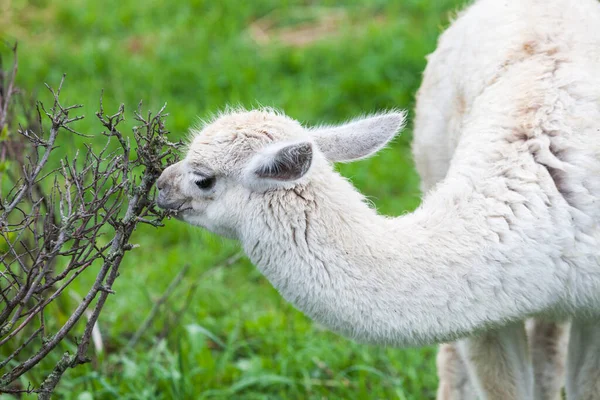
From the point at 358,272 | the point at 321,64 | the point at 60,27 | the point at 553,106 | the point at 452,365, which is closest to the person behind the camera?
the point at 358,272

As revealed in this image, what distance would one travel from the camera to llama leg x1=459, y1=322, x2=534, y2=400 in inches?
172

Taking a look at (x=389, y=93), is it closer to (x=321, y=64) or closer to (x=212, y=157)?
(x=321, y=64)

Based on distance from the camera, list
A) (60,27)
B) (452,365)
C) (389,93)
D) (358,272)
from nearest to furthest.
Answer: (358,272) < (452,365) < (389,93) < (60,27)

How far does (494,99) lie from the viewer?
4211 mm

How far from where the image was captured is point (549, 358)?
5125mm

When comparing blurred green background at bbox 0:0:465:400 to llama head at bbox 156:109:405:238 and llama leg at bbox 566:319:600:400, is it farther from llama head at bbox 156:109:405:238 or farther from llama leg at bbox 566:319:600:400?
llama leg at bbox 566:319:600:400

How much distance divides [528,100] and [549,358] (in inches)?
67.8

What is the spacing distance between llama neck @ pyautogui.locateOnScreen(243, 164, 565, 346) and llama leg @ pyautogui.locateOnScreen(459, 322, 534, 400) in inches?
23.7

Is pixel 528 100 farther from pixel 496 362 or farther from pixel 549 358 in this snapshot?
pixel 549 358

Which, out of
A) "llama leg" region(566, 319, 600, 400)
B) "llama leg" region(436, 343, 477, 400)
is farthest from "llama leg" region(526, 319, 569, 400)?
"llama leg" region(566, 319, 600, 400)

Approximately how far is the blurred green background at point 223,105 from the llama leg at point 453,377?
264mm

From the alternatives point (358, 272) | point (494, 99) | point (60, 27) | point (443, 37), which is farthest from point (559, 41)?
point (60, 27)

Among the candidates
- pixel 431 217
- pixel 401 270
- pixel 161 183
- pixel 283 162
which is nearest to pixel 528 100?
pixel 431 217

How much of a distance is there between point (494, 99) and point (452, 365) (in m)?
1.55
